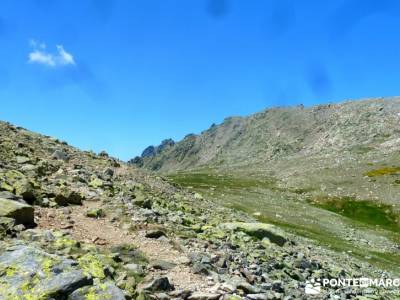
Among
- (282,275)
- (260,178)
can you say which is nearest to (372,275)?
(282,275)

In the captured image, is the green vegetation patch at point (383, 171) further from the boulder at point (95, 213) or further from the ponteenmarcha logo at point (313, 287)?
the boulder at point (95, 213)

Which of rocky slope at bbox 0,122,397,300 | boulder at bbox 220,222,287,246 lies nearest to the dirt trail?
rocky slope at bbox 0,122,397,300

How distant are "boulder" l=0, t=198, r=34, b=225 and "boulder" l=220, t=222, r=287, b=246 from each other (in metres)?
14.4

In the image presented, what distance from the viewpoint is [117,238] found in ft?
70.1

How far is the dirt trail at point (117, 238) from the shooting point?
18.2 m

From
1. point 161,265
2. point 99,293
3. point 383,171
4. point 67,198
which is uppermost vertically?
point 383,171

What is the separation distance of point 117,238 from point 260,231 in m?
A: 14.1

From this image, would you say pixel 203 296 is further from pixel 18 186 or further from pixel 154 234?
pixel 18 186

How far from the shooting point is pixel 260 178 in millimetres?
137625

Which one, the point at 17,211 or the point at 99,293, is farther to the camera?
the point at 17,211

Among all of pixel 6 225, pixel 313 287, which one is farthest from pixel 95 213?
pixel 313 287

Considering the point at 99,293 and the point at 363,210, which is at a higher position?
the point at 363,210

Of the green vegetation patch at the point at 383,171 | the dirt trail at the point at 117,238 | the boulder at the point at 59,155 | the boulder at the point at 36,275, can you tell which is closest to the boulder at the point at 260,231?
the dirt trail at the point at 117,238

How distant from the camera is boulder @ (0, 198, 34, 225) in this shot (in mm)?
18953
